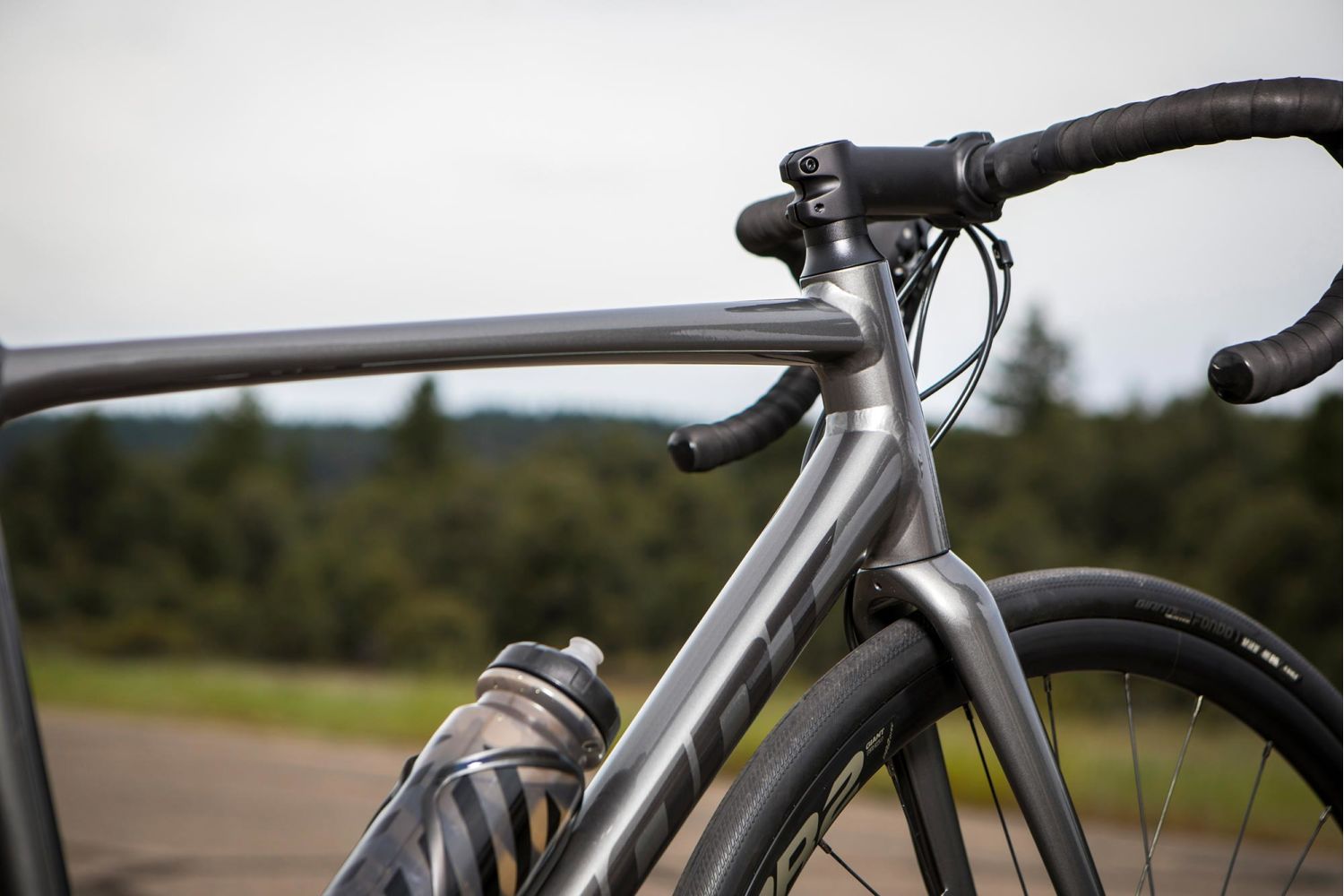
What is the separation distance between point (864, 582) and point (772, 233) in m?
0.23

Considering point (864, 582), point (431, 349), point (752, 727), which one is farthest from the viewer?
point (752, 727)

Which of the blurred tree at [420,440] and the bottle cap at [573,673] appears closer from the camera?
the bottle cap at [573,673]

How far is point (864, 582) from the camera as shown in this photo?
21.0 inches

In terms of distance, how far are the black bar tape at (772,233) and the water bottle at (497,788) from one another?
0.29 meters

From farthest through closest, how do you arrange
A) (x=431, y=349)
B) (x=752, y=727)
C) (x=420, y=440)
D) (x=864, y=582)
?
(x=420, y=440)
(x=752, y=727)
(x=864, y=582)
(x=431, y=349)

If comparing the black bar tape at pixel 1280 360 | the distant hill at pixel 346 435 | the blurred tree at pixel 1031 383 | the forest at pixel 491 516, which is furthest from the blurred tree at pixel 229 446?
the black bar tape at pixel 1280 360

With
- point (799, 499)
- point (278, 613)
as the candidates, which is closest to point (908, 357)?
point (799, 499)

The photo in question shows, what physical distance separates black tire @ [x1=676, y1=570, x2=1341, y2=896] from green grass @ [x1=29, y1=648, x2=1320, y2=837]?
1.74 m

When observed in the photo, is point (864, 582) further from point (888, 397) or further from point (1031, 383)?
point (1031, 383)

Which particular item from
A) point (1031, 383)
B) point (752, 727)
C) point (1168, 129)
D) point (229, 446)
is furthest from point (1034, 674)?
point (229, 446)

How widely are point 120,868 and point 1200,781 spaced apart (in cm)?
224

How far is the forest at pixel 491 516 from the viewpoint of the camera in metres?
3.78

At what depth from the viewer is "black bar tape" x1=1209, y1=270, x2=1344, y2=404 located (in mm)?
450

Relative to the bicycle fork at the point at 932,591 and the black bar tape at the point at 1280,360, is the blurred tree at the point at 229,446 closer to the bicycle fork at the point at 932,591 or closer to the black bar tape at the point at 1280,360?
the bicycle fork at the point at 932,591
